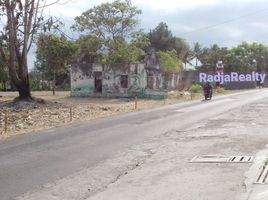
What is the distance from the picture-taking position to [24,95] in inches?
1417

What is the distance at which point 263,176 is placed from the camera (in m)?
→ 9.33

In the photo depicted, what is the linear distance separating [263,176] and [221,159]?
8.52 ft

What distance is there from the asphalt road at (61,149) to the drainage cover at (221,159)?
2199 mm

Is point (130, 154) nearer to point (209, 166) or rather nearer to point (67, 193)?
point (209, 166)

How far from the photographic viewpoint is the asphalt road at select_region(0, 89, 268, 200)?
10203 millimetres

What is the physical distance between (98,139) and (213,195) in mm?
8717

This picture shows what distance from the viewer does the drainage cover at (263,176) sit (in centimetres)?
890

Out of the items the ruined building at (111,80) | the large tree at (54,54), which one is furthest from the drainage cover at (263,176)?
Result: the ruined building at (111,80)

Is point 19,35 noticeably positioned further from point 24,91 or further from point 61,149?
point 61,149

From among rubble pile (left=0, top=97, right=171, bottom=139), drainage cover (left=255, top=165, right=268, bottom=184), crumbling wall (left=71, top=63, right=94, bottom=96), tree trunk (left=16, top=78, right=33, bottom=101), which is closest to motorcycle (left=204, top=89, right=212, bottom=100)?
crumbling wall (left=71, top=63, right=94, bottom=96)

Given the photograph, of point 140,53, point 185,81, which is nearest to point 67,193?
point 140,53

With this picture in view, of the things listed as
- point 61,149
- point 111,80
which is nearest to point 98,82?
point 111,80

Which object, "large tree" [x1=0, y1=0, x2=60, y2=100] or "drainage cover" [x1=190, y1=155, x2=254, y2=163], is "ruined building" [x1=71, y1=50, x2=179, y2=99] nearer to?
"large tree" [x1=0, y1=0, x2=60, y2=100]

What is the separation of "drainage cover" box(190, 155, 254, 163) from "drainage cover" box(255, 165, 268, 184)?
138 cm
